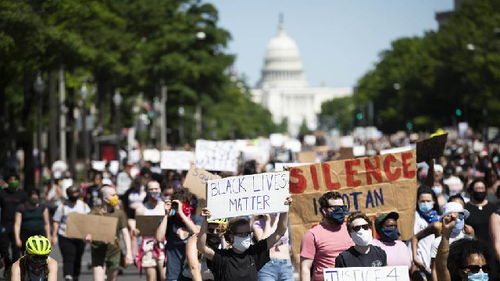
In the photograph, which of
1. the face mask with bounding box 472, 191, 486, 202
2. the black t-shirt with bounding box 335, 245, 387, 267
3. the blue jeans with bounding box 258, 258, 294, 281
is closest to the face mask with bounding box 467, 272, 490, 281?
the black t-shirt with bounding box 335, 245, 387, 267

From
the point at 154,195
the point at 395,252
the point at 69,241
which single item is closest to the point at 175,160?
the point at 69,241

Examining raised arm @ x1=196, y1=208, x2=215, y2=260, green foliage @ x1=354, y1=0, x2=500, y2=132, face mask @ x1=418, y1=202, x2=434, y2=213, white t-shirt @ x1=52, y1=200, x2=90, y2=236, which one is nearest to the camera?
raised arm @ x1=196, y1=208, x2=215, y2=260

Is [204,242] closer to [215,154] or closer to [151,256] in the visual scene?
[151,256]

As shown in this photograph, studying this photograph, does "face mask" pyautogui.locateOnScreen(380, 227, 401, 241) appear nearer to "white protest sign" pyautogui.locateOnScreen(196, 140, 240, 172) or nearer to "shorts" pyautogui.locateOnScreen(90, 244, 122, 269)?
"shorts" pyautogui.locateOnScreen(90, 244, 122, 269)

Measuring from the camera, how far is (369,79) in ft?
505

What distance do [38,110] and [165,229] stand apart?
34.5 metres

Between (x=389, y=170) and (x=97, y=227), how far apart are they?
159 inches

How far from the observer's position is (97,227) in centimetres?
1681

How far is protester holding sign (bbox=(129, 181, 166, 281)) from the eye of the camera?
16578 millimetres

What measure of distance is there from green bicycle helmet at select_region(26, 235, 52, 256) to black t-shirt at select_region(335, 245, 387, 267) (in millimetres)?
1974

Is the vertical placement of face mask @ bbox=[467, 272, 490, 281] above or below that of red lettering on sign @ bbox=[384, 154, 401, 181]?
below

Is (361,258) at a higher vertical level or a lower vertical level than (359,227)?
lower

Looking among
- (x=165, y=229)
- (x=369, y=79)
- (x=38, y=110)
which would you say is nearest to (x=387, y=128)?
(x=369, y=79)

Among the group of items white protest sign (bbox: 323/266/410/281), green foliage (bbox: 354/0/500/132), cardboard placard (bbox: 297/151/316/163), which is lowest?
white protest sign (bbox: 323/266/410/281)
